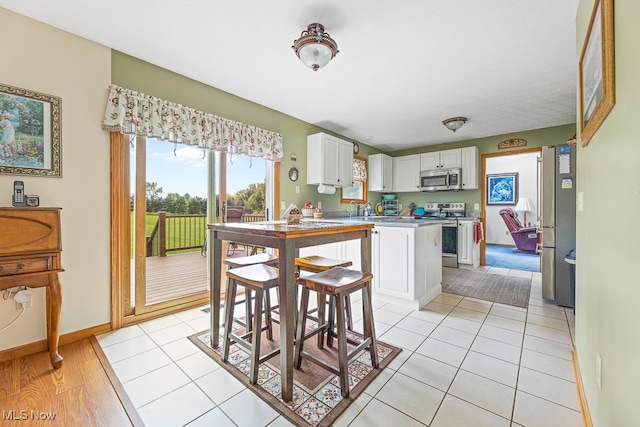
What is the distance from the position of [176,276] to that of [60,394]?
184 centimetres

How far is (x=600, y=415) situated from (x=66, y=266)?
10.7 ft

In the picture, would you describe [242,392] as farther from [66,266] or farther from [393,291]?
[393,291]

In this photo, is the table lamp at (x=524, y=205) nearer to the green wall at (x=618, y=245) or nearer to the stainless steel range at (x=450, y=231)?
the stainless steel range at (x=450, y=231)

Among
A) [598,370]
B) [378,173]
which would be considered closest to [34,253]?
[598,370]

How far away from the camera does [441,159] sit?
5.33 m

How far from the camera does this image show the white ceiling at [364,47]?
184cm

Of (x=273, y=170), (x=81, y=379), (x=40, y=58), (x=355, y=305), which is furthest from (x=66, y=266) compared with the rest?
(x=355, y=305)

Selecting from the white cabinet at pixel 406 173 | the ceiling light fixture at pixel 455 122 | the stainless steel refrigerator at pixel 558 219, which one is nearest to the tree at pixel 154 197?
the ceiling light fixture at pixel 455 122

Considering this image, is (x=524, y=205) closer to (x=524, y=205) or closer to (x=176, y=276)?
(x=524, y=205)

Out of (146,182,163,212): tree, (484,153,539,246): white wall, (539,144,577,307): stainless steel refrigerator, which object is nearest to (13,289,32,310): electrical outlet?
(146,182,163,212): tree

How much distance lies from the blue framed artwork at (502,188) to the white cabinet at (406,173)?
350cm

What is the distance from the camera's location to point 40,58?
2.01m

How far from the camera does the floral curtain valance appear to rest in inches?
90.7

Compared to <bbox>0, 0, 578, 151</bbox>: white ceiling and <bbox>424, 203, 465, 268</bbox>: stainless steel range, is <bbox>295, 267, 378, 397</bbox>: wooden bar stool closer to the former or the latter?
<bbox>0, 0, 578, 151</bbox>: white ceiling
